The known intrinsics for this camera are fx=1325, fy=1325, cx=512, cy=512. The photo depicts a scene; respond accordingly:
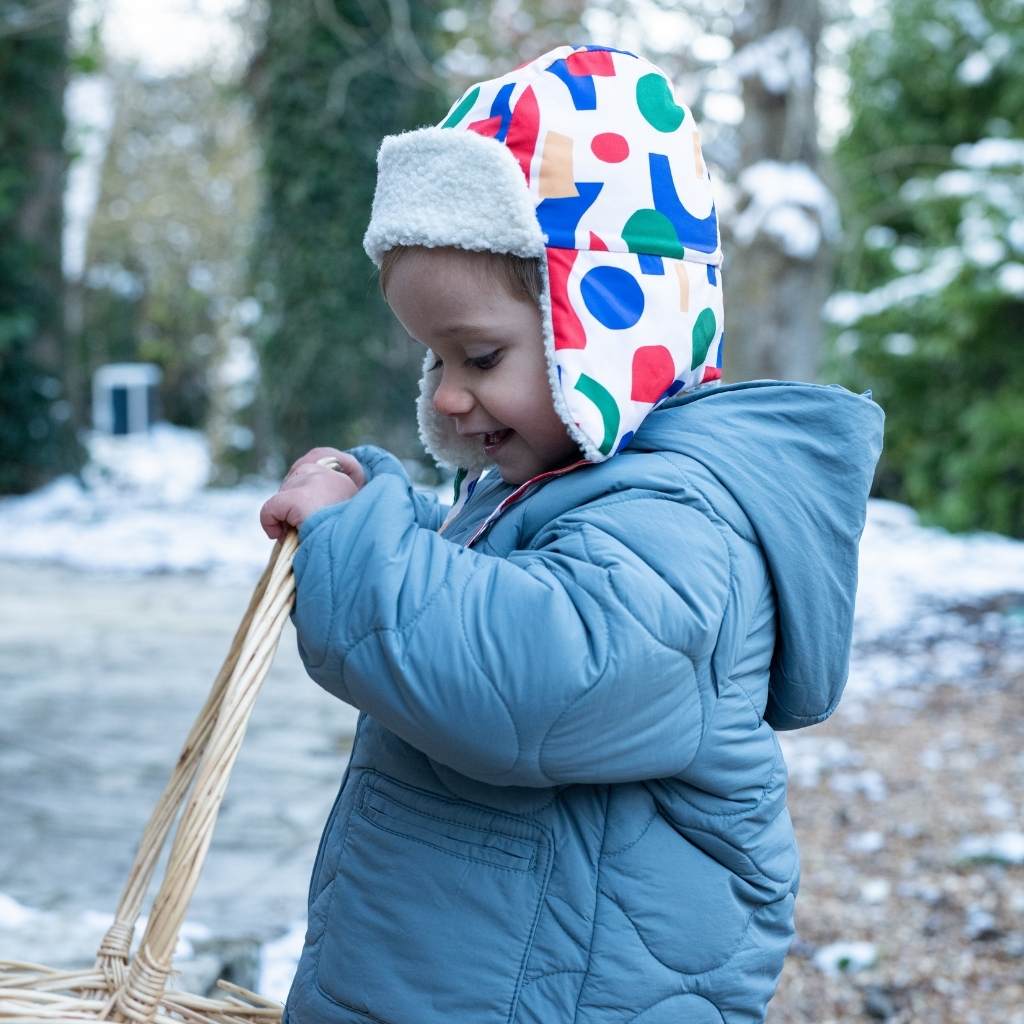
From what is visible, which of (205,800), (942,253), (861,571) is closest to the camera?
(205,800)

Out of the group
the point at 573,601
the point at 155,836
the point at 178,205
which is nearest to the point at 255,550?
the point at 155,836

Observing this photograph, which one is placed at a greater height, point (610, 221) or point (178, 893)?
point (610, 221)

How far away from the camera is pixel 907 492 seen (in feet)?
34.3

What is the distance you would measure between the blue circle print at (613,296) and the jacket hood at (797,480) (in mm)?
129

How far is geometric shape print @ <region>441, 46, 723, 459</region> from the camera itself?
139 cm

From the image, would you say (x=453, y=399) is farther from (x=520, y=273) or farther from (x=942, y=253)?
(x=942, y=253)

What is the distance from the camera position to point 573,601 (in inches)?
49.4

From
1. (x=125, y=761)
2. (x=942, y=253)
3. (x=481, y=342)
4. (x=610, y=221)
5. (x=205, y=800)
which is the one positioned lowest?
(x=125, y=761)

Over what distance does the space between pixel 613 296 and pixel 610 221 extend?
80 millimetres

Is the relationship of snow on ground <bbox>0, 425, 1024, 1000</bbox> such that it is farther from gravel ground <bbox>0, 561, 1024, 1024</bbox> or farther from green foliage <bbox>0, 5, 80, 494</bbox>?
green foliage <bbox>0, 5, 80, 494</bbox>

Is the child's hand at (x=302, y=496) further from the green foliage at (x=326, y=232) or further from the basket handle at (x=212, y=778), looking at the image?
the green foliage at (x=326, y=232)

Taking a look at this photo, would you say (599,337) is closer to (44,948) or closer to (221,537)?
(44,948)

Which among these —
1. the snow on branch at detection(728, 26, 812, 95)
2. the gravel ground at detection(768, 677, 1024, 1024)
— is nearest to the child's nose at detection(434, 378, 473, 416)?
the gravel ground at detection(768, 677, 1024, 1024)

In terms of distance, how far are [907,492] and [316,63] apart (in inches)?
231
